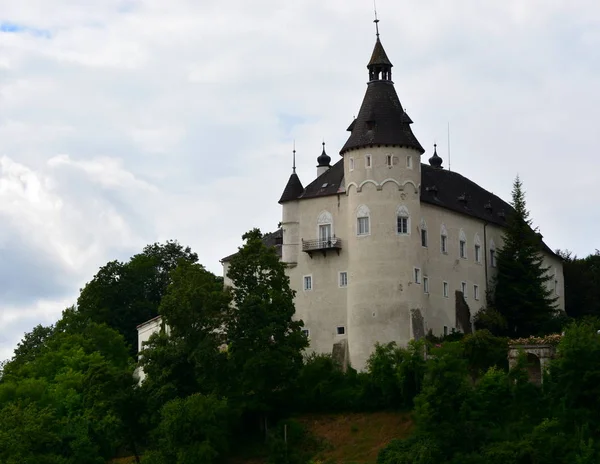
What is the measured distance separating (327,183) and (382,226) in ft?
21.8

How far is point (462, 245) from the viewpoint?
95562 millimetres

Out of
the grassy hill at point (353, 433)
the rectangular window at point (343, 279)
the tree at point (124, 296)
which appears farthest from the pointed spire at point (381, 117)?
the tree at point (124, 296)

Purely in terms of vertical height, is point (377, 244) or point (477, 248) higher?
point (477, 248)

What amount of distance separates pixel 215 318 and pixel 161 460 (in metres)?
8.65

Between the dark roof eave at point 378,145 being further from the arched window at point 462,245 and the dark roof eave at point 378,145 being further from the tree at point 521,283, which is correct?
the tree at point 521,283

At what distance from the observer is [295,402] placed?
84.7 m

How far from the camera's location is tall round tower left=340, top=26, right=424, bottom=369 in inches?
3425

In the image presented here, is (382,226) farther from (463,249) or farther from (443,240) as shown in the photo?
(463,249)

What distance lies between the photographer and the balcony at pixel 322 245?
9056 centimetres

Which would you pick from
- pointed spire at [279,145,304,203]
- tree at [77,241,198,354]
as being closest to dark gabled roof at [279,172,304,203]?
pointed spire at [279,145,304,203]

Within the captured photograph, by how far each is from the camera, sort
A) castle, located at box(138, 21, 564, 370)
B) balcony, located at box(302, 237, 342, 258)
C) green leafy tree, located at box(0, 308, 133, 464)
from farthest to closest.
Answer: balcony, located at box(302, 237, 342, 258), castle, located at box(138, 21, 564, 370), green leafy tree, located at box(0, 308, 133, 464)

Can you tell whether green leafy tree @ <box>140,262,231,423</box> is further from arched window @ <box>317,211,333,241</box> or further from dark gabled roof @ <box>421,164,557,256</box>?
dark gabled roof @ <box>421,164,557,256</box>

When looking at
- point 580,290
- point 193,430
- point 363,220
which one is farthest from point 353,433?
point 580,290

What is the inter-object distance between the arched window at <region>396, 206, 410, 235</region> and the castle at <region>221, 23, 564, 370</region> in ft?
0.19
